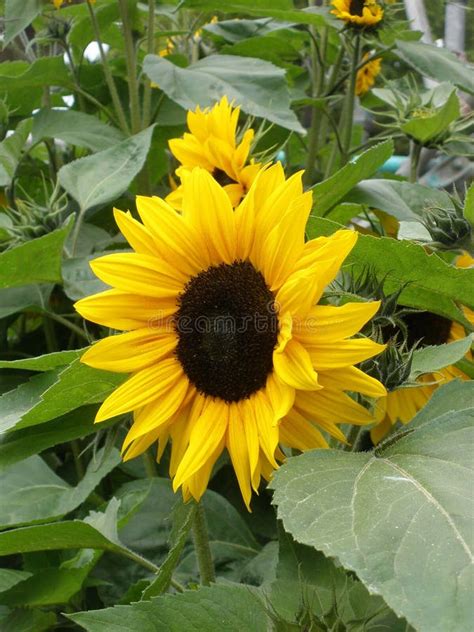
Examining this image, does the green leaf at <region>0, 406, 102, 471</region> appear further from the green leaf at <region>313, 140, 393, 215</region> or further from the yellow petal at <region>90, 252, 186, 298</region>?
the green leaf at <region>313, 140, 393, 215</region>

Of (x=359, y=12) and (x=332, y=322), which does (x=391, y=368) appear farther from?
(x=359, y=12)

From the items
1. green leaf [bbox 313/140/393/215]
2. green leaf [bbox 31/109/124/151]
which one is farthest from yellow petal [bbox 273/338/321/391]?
green leaf [bbox 31/109/124/151]

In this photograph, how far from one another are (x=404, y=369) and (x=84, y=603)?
Result: 42 centimetres

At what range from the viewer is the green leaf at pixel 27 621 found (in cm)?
70

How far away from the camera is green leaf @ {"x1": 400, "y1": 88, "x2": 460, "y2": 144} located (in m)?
0.93

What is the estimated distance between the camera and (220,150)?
0.84 m

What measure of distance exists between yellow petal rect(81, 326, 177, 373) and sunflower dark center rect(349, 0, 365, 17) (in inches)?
27.5

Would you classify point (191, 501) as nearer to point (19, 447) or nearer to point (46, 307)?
point (19, 447)

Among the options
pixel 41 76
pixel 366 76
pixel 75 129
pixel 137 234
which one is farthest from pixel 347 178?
pixel 366 76

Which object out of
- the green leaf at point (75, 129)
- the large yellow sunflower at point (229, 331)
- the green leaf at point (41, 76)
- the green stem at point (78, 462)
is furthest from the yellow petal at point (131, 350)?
the green leaf at point (41, 76)

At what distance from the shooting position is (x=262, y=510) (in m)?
0.86

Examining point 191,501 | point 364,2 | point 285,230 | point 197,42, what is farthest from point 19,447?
point 197,42

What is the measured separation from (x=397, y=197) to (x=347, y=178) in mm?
145

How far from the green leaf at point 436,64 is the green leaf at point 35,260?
1.96 feet
